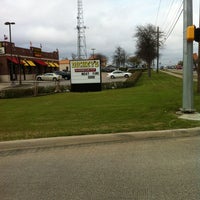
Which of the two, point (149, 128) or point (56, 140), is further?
point (149, 128)

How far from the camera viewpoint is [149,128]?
27.6ft

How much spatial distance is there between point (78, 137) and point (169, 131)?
2370 millimetres

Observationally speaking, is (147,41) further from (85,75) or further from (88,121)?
(88,121)

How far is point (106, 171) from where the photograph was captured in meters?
5.45

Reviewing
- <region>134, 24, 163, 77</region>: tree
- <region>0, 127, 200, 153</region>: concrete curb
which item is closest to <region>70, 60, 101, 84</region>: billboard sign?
<region>0, 127, 200, 153</region>: concrete curb

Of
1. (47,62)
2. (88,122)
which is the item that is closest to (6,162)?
(88,122)

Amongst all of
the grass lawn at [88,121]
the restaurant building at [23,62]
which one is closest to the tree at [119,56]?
the restaurant building at [23,62]

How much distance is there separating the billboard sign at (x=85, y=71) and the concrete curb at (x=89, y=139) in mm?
16524

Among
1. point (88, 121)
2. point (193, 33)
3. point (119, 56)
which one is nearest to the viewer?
point (88, 121)

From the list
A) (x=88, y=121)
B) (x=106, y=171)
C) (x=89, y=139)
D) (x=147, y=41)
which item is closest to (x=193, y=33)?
(x=88, y=121)

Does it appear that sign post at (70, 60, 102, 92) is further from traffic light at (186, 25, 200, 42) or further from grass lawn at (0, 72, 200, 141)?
traffic light at (186, 25, 200, 42)

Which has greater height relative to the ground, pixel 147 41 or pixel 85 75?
pixel 147 41

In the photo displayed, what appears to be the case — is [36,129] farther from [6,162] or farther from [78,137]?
[6,162]

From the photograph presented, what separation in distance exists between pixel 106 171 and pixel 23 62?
5135cm
